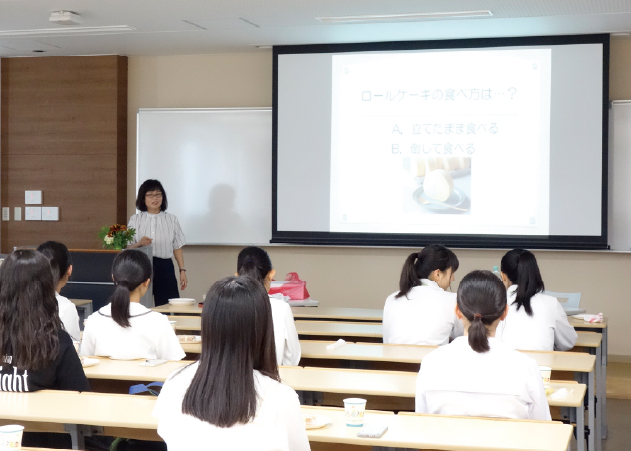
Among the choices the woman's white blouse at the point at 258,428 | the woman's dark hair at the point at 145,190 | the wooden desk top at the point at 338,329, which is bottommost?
the wooden desk top at the point at 338,329

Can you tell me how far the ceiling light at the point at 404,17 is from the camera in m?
5.66

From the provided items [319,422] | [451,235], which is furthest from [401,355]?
[451,235]

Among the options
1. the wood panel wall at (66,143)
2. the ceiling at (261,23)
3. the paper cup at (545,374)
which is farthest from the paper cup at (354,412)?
the wood panel wall at (66,143)

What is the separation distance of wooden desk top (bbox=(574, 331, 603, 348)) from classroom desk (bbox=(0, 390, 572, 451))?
181 centimetres

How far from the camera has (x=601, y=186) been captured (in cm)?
626

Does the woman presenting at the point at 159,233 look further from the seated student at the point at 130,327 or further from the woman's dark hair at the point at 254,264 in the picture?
the seated student at the point at 130,327

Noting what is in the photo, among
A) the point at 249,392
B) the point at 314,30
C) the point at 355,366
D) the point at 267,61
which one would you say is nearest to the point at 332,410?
the point at 249,392

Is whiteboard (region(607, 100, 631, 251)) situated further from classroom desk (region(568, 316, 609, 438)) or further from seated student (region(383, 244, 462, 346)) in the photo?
seated student (region(383, 244, 462, 346))

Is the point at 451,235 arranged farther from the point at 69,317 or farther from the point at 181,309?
the point at 69,317

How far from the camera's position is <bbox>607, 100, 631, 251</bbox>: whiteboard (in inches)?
253

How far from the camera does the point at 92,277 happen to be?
629 cm

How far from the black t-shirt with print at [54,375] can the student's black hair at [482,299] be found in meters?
1.29

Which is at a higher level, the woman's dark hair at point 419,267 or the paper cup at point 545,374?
the woman's dark hair at point 419,267

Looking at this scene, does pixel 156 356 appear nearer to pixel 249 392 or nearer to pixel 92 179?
pixel 249 392
